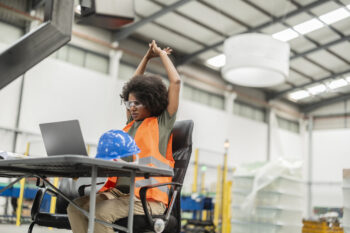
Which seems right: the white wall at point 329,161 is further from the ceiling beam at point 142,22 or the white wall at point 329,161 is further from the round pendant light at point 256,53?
the round pendant light at point 256,53

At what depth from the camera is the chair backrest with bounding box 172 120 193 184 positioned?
224 centimetres

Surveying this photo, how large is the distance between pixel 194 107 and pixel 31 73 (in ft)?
18.2

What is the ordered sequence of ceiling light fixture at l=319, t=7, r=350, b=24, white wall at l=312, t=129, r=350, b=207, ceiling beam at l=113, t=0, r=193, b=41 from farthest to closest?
white wall at l=312, t=129, r=350, b=207 < ceiling light fixture at l=319, t=7, r=350, b=24 < ceiling beam at l=113, t=0, r=193, b=41

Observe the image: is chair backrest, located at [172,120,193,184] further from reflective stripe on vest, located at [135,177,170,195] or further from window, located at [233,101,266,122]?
window, located at [233,101,266,122]

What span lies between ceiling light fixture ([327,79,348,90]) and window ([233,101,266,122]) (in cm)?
273

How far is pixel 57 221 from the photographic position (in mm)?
2229

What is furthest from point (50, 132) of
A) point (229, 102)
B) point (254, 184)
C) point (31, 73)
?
point (229, 102)

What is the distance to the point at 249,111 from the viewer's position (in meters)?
16.2

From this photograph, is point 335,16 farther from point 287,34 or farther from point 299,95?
point 299,95

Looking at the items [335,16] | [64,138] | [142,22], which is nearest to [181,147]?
[64,138]

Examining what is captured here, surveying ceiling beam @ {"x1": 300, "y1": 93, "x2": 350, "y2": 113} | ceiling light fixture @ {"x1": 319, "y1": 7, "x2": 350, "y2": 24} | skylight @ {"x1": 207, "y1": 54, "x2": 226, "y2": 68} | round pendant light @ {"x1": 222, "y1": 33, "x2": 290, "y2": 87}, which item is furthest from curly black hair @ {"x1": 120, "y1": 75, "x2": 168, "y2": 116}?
ceiling beam @ {"x1": 300, "y1": 93, "x2": 350, "y2": 113}

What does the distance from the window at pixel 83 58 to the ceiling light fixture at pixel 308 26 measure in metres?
5.65

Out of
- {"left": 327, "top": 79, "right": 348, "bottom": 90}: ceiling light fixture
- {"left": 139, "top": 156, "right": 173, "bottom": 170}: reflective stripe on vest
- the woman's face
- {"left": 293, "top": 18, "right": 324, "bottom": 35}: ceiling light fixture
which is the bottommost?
{"left": 139, "top": 156, "right": 173, "bottom": 170}: reflective stripe on vest

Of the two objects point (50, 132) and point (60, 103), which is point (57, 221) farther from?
point (60, 103)
